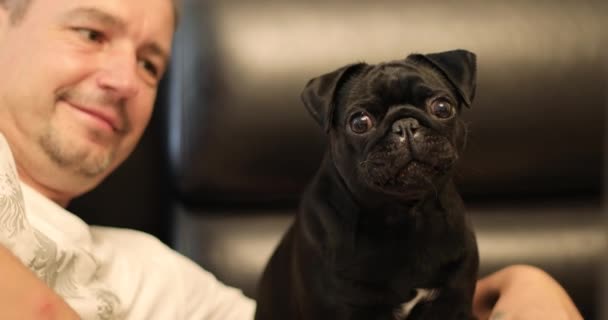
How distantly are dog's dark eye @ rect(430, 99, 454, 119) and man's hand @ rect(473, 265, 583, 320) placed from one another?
39 centimetres

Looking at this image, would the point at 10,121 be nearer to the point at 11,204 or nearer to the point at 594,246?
the point at 11,204

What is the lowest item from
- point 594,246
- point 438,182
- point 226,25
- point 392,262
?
point 594,246

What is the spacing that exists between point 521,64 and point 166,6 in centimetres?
91

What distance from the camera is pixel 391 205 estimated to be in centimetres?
112

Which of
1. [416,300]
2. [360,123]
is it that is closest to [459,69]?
[360,123]

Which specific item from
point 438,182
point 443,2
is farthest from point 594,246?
point 438,182

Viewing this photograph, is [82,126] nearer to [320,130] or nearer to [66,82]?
[66,82]

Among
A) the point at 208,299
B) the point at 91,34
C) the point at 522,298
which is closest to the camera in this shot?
the point at 522,298

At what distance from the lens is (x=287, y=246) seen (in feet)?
4.24

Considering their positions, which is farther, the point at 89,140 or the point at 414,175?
the point at 89,140

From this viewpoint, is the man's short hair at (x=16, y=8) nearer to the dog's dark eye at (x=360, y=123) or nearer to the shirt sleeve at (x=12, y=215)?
the shirt sleeve at (x=12, y=215)

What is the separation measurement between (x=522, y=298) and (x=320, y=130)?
26.6 inches

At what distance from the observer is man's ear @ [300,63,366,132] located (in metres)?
1.12

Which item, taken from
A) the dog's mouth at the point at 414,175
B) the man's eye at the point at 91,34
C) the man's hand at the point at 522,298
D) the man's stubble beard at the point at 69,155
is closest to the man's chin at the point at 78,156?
the man's stubble beard at the point at 69,155
